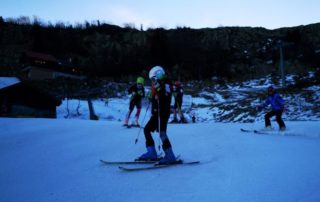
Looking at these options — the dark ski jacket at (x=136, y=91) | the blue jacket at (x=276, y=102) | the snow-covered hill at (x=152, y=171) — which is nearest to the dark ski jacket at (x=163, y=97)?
the snow-covered hill at (x=152, y=171)

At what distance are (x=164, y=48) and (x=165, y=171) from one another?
5407 centimetres

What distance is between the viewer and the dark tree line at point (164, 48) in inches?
2179

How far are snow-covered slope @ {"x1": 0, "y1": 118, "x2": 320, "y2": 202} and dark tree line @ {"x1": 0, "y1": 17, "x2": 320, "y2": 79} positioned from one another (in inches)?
1749

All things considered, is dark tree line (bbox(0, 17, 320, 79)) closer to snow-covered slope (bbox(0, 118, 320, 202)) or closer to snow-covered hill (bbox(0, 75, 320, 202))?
snow-covered hill (bbox(0, 75, 320, 202))

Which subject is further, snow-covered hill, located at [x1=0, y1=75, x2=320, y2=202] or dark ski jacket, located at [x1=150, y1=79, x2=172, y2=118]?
dark ski jacket, located at [x1=150, y1=79, x2=172, y2=118]

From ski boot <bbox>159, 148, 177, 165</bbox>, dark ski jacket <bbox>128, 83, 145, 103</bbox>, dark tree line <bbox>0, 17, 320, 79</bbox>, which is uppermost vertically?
dark tree line <bbox>0, 17, 320, 79</bbox>

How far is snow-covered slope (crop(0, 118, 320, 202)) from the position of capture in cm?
414

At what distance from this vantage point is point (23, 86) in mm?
25688

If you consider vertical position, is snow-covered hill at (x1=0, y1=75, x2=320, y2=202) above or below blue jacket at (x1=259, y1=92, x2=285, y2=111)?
below

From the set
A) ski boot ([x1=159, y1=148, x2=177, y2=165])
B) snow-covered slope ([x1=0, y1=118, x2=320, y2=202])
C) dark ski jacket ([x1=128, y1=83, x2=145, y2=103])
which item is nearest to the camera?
snow-covered slope ([x1=0, y1=118, x2=320, y2=202])

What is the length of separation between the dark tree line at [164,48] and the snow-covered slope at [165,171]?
44431 millimetres

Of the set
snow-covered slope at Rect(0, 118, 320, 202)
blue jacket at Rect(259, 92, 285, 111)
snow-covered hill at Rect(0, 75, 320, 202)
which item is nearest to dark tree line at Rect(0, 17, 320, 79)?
blue jacket at Rect(259, 92, 285, 111)

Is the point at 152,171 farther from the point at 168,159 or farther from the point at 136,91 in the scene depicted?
the point at 136,91

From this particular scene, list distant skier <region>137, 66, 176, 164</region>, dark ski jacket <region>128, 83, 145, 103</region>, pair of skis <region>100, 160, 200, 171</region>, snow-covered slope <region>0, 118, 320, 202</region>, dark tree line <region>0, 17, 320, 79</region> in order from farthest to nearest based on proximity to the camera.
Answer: dark tree line <region>0, 17, 320, 79</region>, dark ski jacket <region>128, 83, 145, 103</region>, distant skier <region>137, 66, 176, 164</region>, pair of skis <region>100, 160, 200, 171</region>, snow-covered slope <region>0, 118, 320, 202</region>
